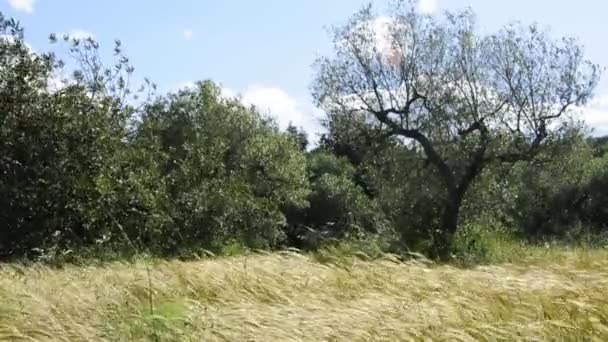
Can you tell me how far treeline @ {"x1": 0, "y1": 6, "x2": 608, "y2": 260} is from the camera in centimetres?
1540

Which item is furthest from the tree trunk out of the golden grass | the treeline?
the golden grass

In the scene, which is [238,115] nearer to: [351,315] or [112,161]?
[112,161]

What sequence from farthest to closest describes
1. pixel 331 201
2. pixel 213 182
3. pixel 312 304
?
pixel 331 201, pixel 213 182, pixel 312 304

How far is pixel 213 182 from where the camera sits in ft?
73.1

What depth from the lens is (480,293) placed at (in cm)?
578

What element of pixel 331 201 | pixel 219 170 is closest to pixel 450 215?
pixel 219 170

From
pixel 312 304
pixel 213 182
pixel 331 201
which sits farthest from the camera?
pixel 331 201

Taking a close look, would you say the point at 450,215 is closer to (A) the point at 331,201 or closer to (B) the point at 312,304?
(A) the point at 331,201

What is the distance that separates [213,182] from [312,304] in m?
16.5

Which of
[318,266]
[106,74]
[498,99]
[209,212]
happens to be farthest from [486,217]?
[318,266]

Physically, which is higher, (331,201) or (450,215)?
(331,201)

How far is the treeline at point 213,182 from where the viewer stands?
15398 mm

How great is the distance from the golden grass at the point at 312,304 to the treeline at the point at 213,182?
723 mm

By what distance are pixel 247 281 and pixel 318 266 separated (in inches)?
44.7
